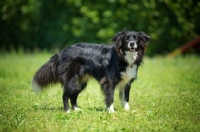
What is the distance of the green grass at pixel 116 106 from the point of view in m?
7.06

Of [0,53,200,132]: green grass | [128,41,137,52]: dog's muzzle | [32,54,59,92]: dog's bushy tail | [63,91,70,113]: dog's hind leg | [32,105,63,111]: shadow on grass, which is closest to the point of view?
[0,53,200,132]: green grass

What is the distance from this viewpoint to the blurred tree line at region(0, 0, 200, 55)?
1995cm

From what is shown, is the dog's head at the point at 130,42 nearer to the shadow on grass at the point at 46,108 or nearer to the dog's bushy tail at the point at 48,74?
the dog's bushy tail at the point at 48,74

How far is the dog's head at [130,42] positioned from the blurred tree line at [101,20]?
11.2 meters

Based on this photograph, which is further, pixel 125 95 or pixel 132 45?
pixel 125 95

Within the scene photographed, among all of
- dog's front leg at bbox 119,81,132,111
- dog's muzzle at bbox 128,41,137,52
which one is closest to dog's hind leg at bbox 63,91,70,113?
dog's front leg at bbox 119,81,132,111

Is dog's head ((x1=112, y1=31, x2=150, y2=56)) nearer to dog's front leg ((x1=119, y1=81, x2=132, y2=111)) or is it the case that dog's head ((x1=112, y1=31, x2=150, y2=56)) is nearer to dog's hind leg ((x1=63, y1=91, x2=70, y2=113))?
dog's front leg ((x1=119, y1=81, x2=132, y2=111))

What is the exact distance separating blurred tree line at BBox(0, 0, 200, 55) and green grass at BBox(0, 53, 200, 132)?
5.20 meters

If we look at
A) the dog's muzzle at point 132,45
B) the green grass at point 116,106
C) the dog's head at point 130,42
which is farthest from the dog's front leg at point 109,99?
the dog's muzzle at point 132,45

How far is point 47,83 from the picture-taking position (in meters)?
9.13

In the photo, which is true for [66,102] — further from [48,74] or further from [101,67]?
[101,67]

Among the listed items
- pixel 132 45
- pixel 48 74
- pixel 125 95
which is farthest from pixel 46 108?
pixel 132 45

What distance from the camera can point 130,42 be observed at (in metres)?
8.32

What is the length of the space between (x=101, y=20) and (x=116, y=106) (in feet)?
40.8
